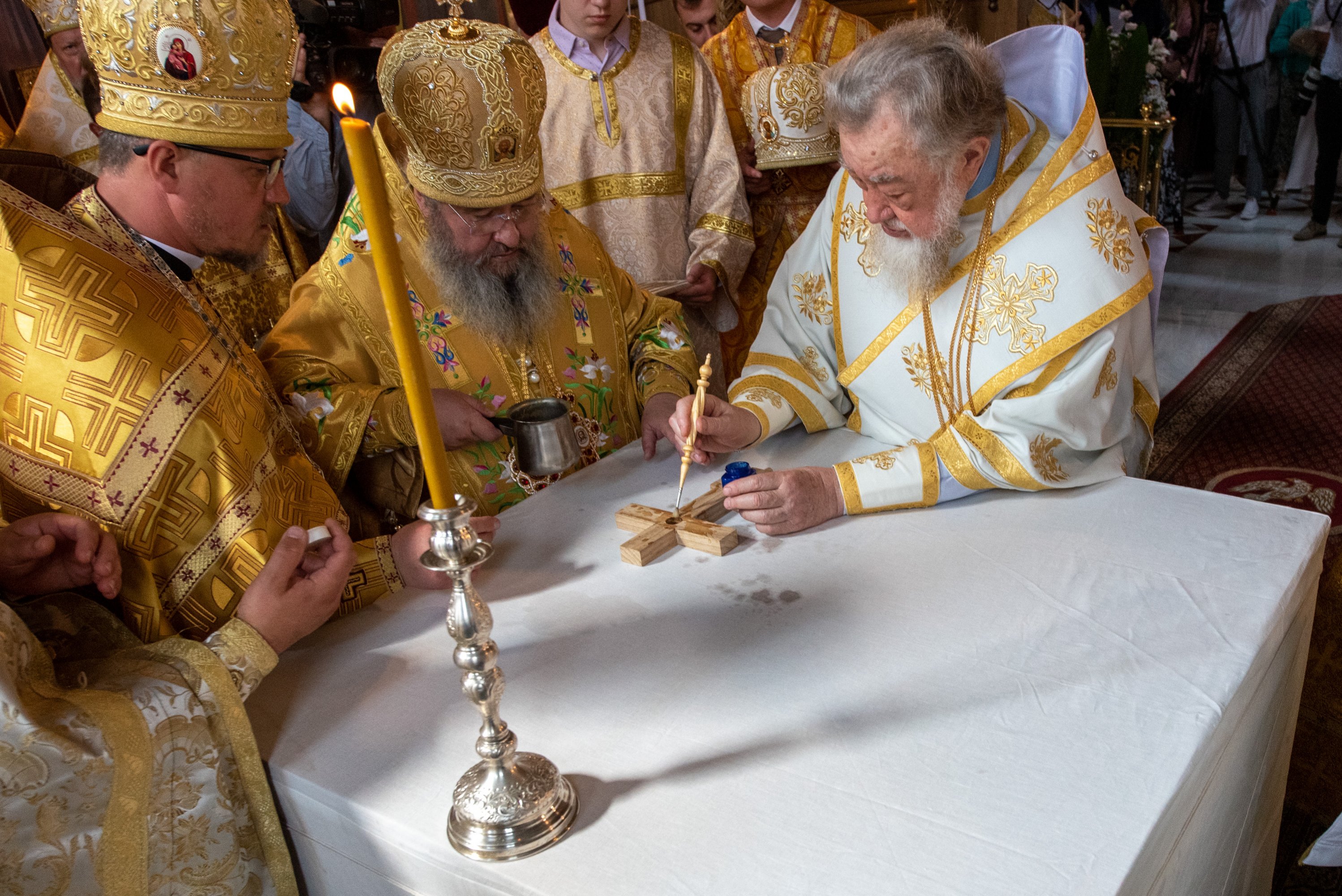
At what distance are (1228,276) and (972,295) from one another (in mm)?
6743

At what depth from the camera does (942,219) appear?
2.13 metres

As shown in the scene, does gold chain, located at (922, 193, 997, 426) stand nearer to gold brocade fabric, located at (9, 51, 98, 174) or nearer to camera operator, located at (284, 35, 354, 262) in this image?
camera operator, located at (284, 35, 354, 262)

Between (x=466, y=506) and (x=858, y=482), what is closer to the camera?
(x=466, y=506)

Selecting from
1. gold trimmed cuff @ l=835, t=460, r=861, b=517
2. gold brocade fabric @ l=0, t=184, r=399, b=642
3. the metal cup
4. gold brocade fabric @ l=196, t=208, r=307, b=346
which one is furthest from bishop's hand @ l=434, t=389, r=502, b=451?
gold brocade fabric @ l=196, t=208, r=307, b=346

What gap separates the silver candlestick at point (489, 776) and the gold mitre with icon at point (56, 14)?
11.0ft

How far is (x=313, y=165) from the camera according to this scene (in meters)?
3.94

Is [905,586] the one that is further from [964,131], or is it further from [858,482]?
[964,131]

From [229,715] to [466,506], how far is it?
65cm

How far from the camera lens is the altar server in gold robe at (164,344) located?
4.89ft

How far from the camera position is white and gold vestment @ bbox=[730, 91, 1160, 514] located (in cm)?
198

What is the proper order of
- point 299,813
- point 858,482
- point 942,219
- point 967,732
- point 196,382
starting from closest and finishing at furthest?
point 967,732 < point 299,813 < point 196,382 < point 858,482 < point 942,219

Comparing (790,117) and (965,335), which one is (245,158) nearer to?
(965,335)

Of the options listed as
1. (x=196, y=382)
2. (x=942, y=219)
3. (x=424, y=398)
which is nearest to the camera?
(x=424, y=398)

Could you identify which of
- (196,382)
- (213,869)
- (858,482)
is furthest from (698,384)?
(213,869)
